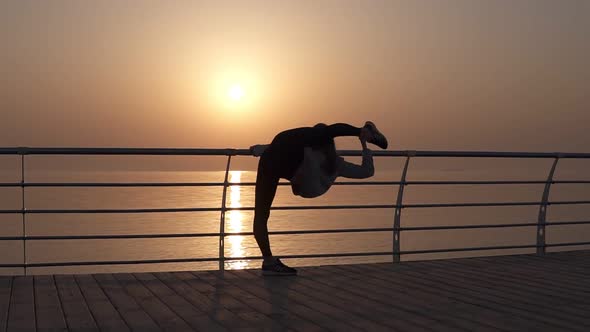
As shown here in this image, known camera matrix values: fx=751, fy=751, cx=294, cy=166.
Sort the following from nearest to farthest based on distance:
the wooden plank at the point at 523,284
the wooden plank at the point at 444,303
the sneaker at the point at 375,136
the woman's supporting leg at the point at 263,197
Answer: the wooden plank at the point at 444,303
the wooden plank at the point at 523,284
the sneaker at the point at 375,136
the woman's supporting leg at the point at 263,197

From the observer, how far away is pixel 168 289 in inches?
229

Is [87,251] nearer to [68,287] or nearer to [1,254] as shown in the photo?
[1,254]

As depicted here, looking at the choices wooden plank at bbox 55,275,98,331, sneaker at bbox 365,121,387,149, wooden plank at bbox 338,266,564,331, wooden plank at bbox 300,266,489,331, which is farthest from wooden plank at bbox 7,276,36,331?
sneaker at bbox 365,121,387,149

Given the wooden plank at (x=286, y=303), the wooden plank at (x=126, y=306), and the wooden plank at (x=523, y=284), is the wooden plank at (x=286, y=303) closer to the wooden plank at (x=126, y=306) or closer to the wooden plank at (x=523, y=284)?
the wooden plank at (x=126, y=306)

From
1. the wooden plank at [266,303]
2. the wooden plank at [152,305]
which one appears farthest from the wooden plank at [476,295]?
the wooden plank at [152,305]

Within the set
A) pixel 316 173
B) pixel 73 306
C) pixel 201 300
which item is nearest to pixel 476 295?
pixel 316 173

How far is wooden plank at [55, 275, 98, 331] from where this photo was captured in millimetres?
4480

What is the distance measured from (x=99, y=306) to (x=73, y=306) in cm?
17

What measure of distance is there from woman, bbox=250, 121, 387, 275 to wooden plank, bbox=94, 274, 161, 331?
1340 mm

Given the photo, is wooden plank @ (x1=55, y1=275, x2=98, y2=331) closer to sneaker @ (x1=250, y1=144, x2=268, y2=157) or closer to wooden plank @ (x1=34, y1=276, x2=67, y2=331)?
wooden plank @ (x1=34, y1=276, x2=67, y2=331)

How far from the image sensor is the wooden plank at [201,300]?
4.61m

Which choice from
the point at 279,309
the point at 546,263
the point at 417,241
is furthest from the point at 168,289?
the point at 417,241

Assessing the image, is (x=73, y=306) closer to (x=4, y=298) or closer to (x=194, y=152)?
(x=4, y=298)

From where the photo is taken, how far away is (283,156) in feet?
20.6
